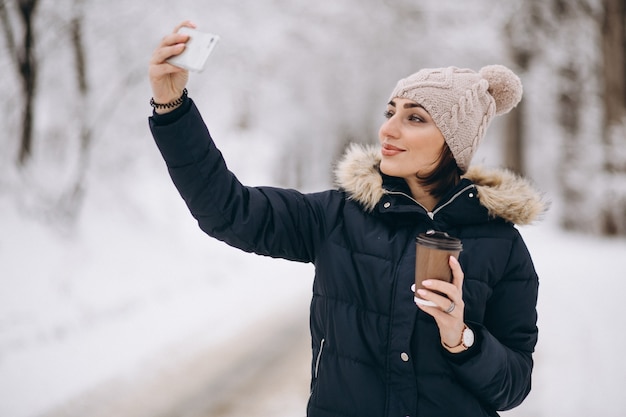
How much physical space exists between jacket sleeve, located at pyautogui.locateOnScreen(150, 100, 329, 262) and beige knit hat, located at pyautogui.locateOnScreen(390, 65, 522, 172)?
0.53m

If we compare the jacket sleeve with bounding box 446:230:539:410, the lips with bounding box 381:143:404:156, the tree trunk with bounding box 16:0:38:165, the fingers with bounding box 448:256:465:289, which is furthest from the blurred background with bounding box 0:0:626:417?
the fingers with bounding box 448:256:465:289

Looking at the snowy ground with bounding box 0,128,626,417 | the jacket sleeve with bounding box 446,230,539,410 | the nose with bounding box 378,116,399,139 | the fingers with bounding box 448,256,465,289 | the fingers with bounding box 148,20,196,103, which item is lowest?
the snowy ground with bounding box 0,128,626,417

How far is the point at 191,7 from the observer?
8125 mm

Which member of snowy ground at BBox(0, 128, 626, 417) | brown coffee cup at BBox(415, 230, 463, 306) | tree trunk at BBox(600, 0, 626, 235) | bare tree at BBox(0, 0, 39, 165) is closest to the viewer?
brown coffee cup at BBox(415, 230, 463, 306)

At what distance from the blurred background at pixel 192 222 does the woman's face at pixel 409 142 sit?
365mm

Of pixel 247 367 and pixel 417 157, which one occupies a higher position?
pixel 417 157

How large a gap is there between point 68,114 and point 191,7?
290 centimetres

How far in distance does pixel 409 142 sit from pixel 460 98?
0.28m

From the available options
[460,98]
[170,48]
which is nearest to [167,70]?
[170,48]

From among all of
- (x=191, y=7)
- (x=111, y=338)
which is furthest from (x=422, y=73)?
(x=191, y=7)

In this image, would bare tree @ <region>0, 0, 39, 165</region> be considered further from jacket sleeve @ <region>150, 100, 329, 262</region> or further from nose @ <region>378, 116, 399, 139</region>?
nose @ <region>378, 116, 399, 139</region>

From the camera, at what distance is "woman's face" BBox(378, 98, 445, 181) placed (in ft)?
6.13

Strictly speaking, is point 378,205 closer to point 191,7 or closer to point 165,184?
point 191,7

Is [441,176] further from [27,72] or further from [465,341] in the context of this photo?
[27,72]
